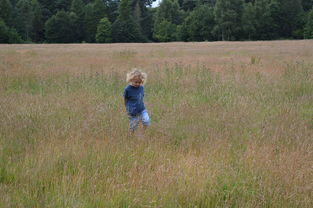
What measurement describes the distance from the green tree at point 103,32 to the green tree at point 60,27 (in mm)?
5045

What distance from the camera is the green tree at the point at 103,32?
67562 millimetres

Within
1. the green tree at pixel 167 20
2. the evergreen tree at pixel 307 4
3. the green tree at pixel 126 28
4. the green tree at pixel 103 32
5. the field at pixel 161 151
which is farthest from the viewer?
the evergreen tree at pixel 307 4

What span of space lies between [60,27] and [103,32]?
7817 millimetres

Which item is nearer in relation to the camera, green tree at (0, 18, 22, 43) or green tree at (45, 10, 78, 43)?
green tree at (0, 18, 22, 43)

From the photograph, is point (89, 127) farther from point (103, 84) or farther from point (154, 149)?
point (103, 84)

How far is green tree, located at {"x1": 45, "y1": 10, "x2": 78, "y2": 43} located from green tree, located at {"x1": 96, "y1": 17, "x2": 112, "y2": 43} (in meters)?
5.04

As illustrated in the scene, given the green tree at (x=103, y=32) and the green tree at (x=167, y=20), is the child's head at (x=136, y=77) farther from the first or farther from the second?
the green tree at (x=167, y=20)

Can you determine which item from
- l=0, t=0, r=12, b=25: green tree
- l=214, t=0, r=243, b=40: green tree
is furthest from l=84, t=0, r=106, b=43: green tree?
l=214, t=0, r=243, b=40: green tree

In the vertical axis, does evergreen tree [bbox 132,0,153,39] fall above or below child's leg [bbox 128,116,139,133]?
above

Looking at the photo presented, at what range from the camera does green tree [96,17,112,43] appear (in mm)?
67562

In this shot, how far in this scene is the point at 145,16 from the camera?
80.4 metres

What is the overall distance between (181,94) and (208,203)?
5604mm

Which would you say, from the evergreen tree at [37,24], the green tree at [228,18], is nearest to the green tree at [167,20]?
the green tree at [228,18]

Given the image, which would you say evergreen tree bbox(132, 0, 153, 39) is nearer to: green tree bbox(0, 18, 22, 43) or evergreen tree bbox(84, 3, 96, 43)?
evergreen tree bbox(84, 3, 96, 43)
